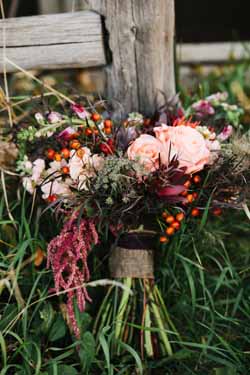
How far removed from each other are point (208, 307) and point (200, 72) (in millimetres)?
2195

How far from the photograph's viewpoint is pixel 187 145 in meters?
1.62

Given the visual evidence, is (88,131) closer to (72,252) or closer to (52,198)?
(52,198)

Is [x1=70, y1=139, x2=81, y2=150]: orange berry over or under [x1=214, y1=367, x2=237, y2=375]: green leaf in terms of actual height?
over

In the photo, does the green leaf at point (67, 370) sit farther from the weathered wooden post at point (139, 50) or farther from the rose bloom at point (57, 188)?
the weathered wooden post at point (139, 50)

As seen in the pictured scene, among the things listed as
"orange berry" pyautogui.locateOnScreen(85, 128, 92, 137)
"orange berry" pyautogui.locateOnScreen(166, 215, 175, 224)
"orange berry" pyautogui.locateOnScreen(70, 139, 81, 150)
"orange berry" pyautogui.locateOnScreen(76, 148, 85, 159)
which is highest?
"orange berry" pyautogui.locateOnScreen(85, 128, 92, 137)

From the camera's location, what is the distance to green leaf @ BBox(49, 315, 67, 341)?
5.58 ft

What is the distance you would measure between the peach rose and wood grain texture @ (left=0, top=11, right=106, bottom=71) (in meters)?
0.47

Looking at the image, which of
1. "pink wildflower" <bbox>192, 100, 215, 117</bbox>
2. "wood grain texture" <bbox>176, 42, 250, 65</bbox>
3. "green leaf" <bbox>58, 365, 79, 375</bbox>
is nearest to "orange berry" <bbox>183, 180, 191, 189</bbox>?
"pink wildflower" <bbox>192, 100, 215, 117</bbox>

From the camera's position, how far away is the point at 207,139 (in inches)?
68.8

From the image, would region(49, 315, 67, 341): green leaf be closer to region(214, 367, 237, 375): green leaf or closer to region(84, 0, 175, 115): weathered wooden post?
region(214, 367, 237, 375): green leaf

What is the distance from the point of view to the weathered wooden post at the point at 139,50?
1.85m

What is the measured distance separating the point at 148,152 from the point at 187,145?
126 millimetres

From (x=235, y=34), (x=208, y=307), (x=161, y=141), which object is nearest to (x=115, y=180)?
(x=161, y=141)

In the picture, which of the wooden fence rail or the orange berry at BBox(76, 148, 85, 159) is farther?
the wooden fence rail
